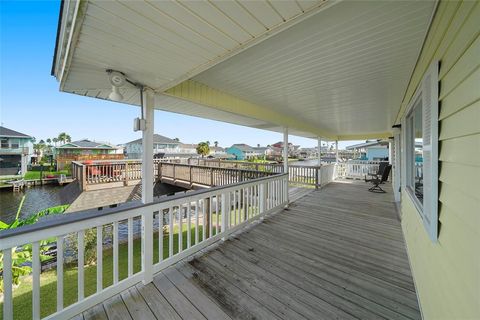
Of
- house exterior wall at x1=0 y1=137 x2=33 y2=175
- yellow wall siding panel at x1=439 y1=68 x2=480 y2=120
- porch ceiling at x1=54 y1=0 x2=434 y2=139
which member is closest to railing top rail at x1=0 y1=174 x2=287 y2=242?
porch ceiling at x1=54 y1=0 x2=434 y2=139

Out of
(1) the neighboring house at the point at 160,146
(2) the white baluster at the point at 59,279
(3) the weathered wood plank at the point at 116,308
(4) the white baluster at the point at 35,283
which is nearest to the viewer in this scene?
(4) the white baluster at the point at 35,283

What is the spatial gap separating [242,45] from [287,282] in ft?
8.34

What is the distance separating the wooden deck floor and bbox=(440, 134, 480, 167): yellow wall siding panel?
156 centimetres

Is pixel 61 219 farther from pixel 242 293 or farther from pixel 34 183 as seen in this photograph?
pixel 34 183

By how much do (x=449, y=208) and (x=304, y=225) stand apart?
9.77 ft

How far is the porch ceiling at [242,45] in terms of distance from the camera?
1256 mm

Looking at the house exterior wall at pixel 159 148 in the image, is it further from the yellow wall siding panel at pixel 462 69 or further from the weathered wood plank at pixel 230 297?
the yellow wall siding panel at pixel 462 69

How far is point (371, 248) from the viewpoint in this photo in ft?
9.80

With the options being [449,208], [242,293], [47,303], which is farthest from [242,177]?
[449,208]

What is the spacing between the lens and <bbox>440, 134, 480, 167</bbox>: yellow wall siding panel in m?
0.86

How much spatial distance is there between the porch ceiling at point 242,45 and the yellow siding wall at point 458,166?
1.75ft

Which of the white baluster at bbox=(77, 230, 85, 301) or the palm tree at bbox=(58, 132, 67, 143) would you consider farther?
the palm tree at bbox=(58, 132, 67, 143)

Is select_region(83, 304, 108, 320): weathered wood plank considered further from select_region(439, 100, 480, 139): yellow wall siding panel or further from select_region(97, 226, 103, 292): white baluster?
select_region(439, 100, 480, 139): yellow wall siding panel

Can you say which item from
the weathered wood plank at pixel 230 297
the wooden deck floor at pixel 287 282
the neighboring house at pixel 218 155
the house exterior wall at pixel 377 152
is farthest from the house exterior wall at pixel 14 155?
→ the house exterior wall at pixel 377 152
